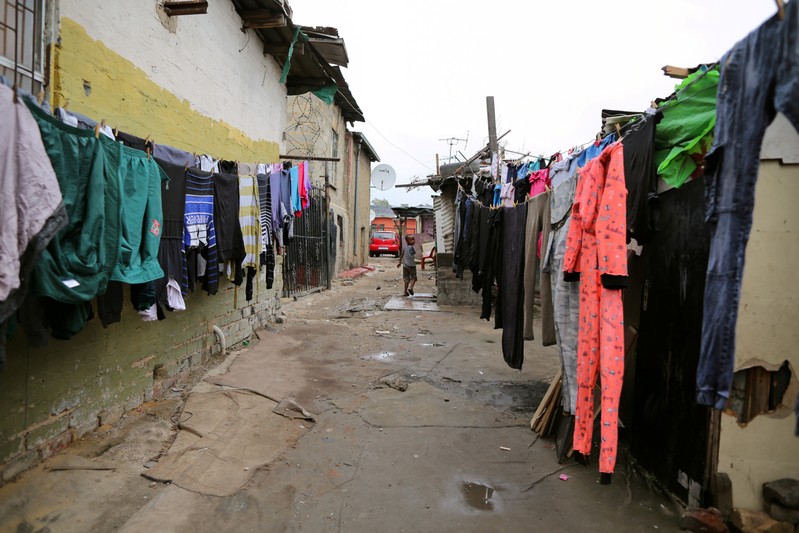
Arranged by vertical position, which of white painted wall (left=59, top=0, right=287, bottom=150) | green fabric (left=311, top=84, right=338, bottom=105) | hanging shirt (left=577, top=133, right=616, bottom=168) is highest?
green fabric (left=311, top=84, right=338, bottom=105)

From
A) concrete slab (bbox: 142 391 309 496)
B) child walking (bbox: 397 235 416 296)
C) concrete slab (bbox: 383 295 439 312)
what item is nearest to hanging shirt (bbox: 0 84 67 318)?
concrete slab (bbox: 142 391 309 496)

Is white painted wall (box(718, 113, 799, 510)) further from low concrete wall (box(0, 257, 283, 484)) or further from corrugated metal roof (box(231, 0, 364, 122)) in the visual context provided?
corrugated metal roof (box(231, 0, 364, 122))

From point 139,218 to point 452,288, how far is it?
945 cm

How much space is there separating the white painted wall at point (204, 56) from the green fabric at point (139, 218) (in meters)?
1.25

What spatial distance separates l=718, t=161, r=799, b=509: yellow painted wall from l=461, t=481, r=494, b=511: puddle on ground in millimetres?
1463

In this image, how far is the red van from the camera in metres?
34.5

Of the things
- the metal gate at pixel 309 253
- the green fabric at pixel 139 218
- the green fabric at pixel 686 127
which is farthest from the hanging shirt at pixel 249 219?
the metal gate at pixel 309 253

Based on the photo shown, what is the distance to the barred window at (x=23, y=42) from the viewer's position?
296cm

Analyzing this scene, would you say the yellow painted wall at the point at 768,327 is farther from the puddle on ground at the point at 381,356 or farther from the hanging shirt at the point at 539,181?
→ the puddle on ground at the point at 381,356

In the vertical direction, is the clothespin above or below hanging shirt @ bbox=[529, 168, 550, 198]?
above

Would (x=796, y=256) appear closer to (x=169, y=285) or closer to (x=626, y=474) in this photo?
(x=626, y=474)

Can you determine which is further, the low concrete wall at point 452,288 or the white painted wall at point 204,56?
the low concrete wall at point 452,288

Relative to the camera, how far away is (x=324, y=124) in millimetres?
15086

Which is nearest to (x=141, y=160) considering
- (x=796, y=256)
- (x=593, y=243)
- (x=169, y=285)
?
(x=169, y=285)
